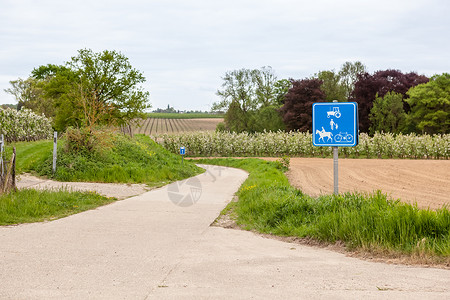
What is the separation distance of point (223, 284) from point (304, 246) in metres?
2.94

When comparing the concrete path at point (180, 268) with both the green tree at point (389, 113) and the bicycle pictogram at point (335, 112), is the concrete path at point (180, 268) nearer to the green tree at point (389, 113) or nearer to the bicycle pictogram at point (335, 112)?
the bicycle pictogram at point (335, 112)

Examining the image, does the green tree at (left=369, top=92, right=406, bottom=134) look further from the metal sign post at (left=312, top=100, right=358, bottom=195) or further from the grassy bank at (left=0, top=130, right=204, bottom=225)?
the metal sign post at (left=312, top=100, right=358, bottom=195)

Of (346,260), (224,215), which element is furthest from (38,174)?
(346,260)

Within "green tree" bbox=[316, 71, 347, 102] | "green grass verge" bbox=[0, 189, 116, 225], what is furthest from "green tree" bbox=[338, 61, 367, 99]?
"green grass verge" bbox=[0, 189, 116, 225]

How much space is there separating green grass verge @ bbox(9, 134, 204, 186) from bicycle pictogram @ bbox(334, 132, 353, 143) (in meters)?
11.1

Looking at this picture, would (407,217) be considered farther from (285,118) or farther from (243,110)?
(243,110)

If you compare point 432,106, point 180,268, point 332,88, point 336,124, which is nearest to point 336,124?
point 336,124

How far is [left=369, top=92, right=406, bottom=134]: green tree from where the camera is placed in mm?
56719

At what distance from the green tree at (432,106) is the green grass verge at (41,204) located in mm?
50326

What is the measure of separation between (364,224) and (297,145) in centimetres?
4039

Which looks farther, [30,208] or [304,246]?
[30,208]

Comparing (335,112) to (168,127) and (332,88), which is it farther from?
(168,127)

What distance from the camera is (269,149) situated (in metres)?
49.6

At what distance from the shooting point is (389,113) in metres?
56.7
